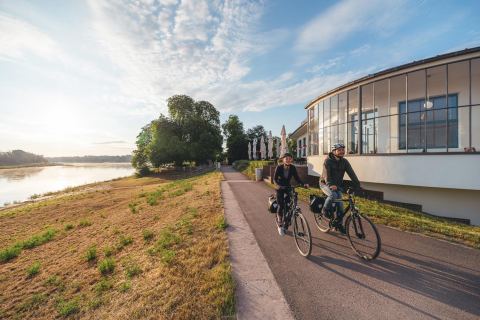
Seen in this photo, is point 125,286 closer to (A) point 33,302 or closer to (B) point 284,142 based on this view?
(A) point 33,302

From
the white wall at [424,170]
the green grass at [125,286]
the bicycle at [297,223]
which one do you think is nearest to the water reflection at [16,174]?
the green grass at [125,286]

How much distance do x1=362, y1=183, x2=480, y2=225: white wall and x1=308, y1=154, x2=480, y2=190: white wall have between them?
4.42 feet

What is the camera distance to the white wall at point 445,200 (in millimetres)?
8438

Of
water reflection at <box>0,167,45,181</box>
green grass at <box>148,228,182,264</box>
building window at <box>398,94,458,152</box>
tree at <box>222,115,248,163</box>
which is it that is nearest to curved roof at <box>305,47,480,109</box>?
building window at <box>398,94,458,152</box>

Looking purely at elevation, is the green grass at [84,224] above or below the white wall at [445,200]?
below

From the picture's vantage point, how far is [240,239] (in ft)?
17.8

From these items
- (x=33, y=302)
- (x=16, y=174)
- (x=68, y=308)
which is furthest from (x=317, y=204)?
(x=16, y=174)

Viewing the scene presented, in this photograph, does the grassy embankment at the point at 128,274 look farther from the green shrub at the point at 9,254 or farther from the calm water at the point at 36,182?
the calm water at the point at 36,182

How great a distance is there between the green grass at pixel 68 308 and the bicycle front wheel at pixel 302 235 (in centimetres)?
391

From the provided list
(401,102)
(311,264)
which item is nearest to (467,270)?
(311,264)

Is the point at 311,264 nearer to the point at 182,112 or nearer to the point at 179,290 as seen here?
the point at 179,290

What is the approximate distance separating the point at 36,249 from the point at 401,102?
55.2 feet

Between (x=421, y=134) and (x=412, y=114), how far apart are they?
1144 mm

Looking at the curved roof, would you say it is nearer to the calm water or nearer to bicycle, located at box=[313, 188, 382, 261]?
bicycle, located at box=[313, 188, 382, 261]
